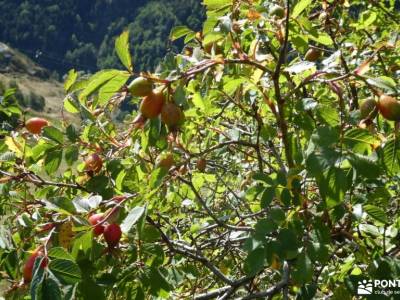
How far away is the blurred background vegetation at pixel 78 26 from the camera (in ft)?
442

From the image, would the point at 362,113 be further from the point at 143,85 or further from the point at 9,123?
the point at 9,123

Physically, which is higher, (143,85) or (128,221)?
(143,85)

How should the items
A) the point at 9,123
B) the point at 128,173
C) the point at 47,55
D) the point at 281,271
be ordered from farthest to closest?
1. the point at 47,55
2. the point at 9,123
3. the point at 281,271
4. the point at 128,173

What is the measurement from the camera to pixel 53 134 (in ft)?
5.08

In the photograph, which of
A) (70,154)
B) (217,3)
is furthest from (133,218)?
(217,3)

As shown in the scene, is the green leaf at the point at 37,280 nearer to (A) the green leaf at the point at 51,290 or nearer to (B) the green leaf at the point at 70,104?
(A) the green leaf at the point at 51,290

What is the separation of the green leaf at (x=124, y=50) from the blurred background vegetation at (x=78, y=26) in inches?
5100

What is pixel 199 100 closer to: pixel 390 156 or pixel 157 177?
pixel 157 177

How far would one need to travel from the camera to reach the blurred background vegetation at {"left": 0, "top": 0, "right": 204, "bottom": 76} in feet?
442

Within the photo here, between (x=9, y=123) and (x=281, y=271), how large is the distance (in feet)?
5.46

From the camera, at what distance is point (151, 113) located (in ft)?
3.92

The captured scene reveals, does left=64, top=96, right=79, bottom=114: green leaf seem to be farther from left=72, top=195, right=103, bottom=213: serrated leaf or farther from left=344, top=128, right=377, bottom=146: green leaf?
left=344, top=128, right=377, bottom=146: green leaf

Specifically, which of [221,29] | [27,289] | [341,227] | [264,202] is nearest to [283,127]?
[264,202]

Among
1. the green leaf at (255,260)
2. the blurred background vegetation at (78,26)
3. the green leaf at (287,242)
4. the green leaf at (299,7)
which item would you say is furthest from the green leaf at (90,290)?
the blurred background vegetation at (78,26)
